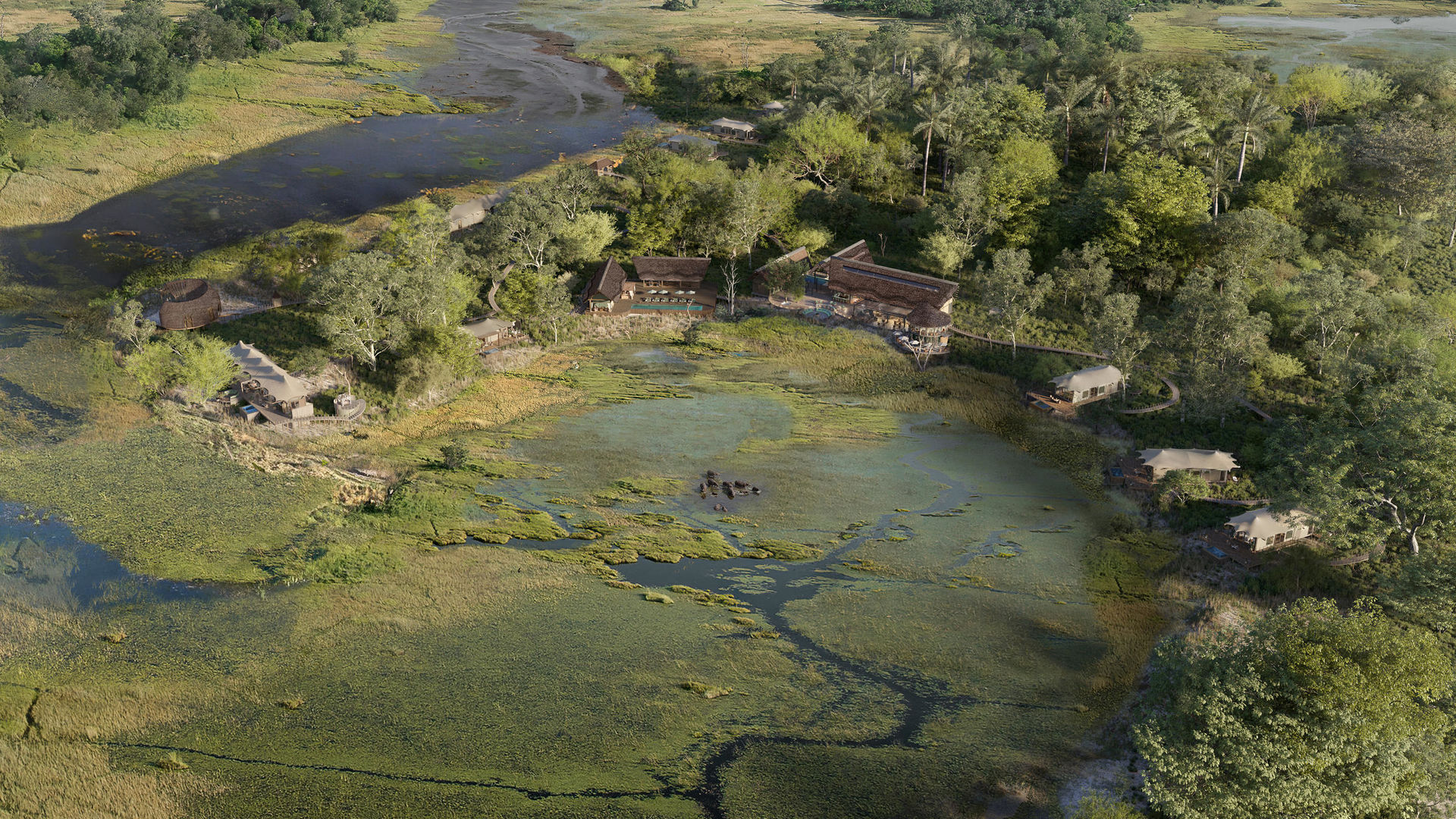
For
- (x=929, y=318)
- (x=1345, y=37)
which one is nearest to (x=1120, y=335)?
(x=929, y=318)

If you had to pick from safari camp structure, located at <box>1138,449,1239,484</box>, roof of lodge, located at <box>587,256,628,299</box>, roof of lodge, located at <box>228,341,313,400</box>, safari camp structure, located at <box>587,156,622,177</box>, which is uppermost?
safari camp structure, located at <box>587,156,622,177</box>

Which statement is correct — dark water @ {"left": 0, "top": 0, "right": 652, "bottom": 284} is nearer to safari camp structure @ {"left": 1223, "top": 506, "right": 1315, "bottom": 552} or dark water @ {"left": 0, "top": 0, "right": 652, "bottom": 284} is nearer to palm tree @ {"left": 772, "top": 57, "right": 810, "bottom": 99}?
palm tree @ {"left": 772, "top": 57, "right": 810, "bottom": 99}

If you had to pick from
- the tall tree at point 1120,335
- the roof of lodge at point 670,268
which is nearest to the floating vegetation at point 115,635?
the roof of lodge at point 670,268

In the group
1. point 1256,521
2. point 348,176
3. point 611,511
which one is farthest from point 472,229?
point 1256,521

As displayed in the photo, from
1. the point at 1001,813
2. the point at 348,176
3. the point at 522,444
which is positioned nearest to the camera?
the point at 1001,813

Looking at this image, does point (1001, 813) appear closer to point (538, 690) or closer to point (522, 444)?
point (538, 690)

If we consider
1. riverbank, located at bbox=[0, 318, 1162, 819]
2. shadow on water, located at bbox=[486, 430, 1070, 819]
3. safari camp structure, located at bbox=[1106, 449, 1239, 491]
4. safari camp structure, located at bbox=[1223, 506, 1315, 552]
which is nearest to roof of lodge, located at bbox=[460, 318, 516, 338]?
→ riverbank, located at bbox=[0, 318, 1162, 819]
